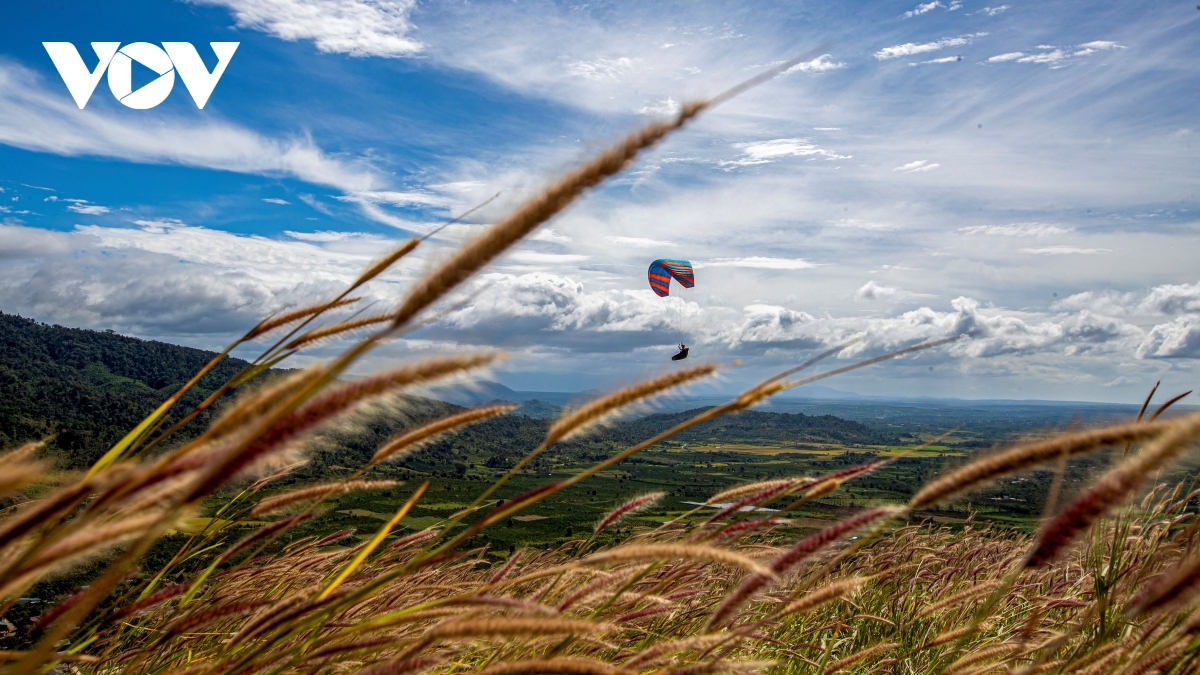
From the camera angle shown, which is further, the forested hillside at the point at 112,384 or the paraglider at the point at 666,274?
the forested hillside at the point at 112,384

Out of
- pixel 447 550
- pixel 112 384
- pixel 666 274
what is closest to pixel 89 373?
pixel 112 384

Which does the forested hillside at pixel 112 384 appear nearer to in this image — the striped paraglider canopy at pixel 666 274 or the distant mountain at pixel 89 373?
the distant mountain at pixel 89 373

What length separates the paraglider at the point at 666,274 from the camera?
102ft

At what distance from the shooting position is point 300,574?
3.51 meters

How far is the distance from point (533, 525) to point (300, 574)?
4109 inches

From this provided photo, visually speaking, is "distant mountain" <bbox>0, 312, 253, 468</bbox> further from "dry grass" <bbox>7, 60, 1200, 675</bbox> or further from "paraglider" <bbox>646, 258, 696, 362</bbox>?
"dry grass" <bbox>7, 60, 1200, 675</bbox>

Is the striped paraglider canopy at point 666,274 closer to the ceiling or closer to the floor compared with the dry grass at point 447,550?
closer to the ceiling

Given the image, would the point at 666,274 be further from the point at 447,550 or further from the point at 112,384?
the point at 112,384

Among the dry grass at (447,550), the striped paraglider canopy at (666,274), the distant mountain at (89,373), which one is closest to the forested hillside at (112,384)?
the distant mountain at (89,373)

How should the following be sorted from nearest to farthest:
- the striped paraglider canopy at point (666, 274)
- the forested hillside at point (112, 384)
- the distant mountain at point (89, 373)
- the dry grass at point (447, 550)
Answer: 1. the dry grass at point (447, 550)
2. the striped paraglider canopy at point (666, 274)
3. the distant mountain at point (89, 373)
4. the forested hillside at point (112, 384)

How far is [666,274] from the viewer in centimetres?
3384

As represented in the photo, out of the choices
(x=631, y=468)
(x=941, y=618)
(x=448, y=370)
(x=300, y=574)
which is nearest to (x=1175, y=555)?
(x=941, y=618)

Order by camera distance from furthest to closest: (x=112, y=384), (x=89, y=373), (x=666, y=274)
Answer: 1. (x=89, y=373)
2. (x=112, y=384)
3. (x=666, y=274)

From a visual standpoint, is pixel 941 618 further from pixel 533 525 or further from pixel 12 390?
pixel 12 390
